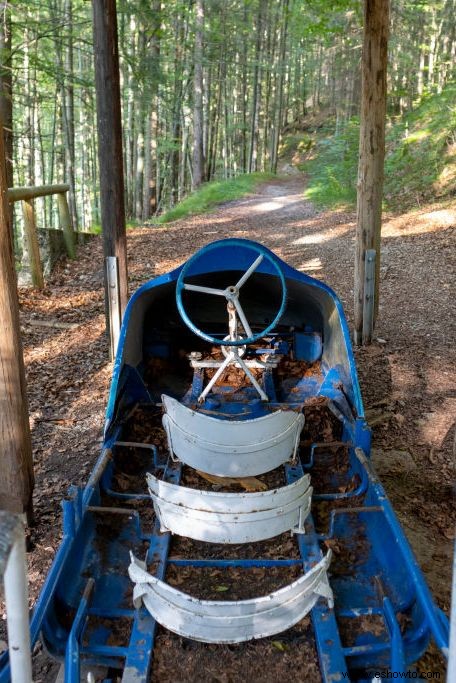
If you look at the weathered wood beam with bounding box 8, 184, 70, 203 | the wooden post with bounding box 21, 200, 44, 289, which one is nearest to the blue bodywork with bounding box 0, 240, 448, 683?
the weathered wood beam with bounding box 8, 184, 70, 203

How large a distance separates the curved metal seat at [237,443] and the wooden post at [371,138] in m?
3.37

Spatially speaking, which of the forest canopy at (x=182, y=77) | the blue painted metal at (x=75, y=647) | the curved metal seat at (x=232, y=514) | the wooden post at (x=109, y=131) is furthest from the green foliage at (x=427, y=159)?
the blue painted metal at (x=75, y=647)

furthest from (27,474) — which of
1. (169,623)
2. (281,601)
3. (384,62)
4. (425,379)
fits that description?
(384,62)

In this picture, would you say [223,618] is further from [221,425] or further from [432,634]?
[221,425]

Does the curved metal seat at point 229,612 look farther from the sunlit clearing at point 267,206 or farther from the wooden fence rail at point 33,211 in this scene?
the sunlit clearing at point 267,206

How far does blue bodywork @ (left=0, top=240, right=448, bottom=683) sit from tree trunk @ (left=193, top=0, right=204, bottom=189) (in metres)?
18.4

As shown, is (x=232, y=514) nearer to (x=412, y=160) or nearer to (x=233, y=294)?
(x=233, y=294)

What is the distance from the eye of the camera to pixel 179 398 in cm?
558

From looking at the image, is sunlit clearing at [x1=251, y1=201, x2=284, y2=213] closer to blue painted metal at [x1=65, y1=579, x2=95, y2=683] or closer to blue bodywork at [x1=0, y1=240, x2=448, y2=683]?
blue bodywork at [x1=0, y1=240, x2=448, y2=683]

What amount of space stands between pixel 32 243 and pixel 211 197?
40.2ft

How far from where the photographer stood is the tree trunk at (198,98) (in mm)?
21516

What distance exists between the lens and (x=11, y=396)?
387 cm

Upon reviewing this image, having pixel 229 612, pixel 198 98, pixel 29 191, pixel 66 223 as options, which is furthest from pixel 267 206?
pixel 229 612

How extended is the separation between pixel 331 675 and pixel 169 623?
743mm
